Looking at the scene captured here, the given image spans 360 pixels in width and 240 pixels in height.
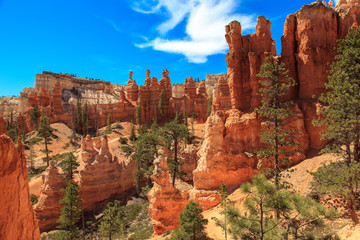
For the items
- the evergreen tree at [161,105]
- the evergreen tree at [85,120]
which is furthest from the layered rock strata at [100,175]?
the evergreen tree at [85,120]

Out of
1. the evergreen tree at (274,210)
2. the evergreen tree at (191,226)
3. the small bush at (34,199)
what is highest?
the evergreen tree at (274,210)

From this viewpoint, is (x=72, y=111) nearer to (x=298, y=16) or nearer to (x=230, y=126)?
(x=230, y=126)

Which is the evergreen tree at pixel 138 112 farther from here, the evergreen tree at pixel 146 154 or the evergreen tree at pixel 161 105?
the evergreen tree at pixel 146 154

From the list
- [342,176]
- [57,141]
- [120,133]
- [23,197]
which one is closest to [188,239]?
[342,176]

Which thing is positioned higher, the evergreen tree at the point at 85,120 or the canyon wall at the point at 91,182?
the evergreen tree at the point at 85,120

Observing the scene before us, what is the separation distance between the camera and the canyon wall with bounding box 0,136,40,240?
5.12 m

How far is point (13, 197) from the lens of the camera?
549cm

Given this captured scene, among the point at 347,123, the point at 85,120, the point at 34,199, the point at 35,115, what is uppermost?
the point at 35,115

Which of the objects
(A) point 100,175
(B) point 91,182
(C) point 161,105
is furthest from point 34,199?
(C) point 161,105

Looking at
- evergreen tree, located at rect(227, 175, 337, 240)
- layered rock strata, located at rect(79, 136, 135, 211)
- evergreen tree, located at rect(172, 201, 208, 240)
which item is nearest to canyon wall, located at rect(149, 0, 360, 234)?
evergreen tree, located at rect(172, 201, 208, 240)

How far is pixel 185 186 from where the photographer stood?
27406 mm

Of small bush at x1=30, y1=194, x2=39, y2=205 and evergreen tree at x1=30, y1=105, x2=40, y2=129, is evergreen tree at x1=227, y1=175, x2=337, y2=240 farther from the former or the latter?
evergreen tree at x1=30, y1=105, x2=40, y2=129

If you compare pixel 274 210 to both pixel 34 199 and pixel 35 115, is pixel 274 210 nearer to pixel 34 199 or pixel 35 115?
pixel 34 199

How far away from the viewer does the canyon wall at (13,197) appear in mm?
5125
